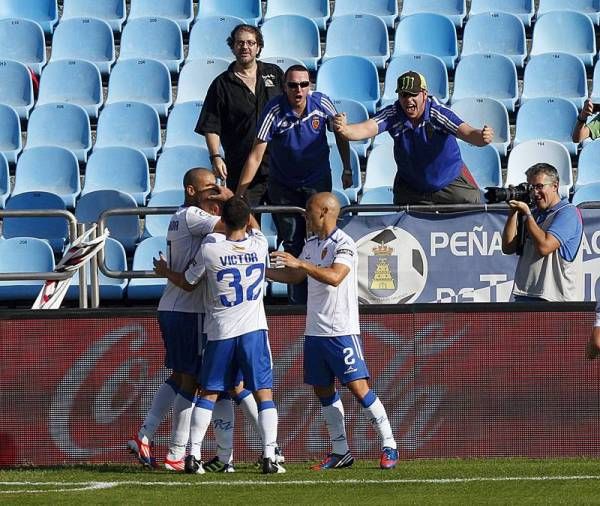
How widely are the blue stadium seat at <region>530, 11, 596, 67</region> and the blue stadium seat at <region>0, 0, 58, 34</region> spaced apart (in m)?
5.80

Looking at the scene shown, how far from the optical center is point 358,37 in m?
15.9

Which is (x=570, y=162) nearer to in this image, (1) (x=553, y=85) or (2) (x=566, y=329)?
(1) (x=553, y=85)

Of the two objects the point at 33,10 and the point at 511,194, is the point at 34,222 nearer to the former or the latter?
the point at 33,10

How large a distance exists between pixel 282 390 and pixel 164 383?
3.06ft

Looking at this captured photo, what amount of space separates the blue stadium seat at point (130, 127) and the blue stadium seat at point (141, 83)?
429mm

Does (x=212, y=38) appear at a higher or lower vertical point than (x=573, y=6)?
lower

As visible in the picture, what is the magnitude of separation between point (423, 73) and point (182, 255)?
21.8ft

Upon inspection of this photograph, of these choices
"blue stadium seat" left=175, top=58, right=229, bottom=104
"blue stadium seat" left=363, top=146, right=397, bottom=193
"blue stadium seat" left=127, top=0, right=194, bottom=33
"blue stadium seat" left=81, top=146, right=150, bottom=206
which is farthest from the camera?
"blue stadium seat" left=127, top=0, right=194, bottom=33

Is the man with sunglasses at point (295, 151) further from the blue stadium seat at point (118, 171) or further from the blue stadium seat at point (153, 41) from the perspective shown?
the blue stadium seat at point (153, 41)

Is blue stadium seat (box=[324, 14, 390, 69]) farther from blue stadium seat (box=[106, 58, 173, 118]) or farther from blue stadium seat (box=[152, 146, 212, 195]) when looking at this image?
blue stadium seat (box=[152, 146, 212, 195])

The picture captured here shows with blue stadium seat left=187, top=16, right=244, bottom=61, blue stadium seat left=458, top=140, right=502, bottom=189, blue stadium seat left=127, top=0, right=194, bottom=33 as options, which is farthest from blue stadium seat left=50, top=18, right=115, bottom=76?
blue stadium seat left=458, top=140, right=502, bottom=189

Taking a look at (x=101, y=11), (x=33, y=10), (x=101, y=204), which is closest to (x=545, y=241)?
(x=101, y=204)

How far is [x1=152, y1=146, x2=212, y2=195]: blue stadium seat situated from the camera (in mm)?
13922

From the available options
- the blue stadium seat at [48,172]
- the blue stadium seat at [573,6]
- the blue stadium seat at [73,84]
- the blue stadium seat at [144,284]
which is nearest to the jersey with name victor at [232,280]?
the blue stadium seat at [144,284]
